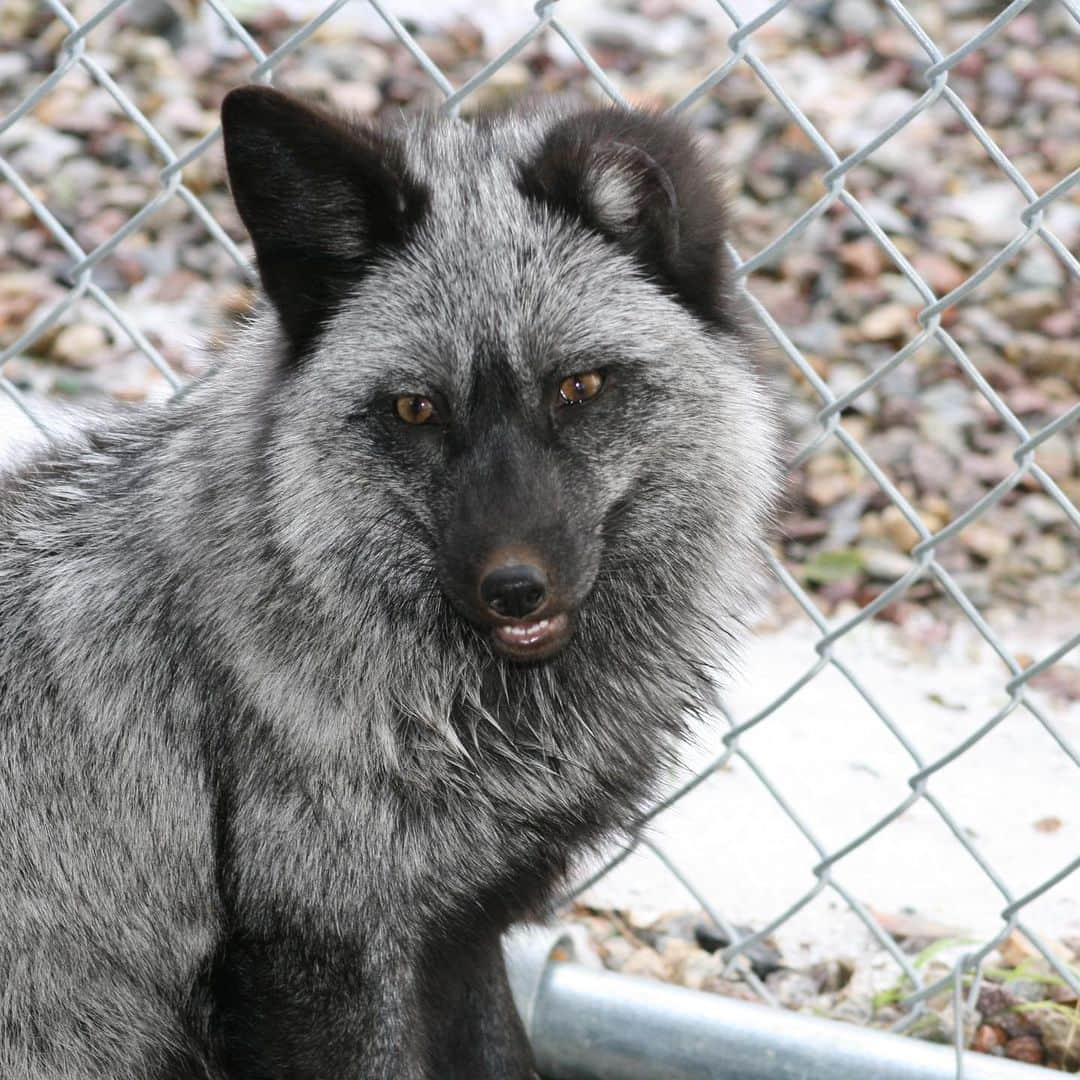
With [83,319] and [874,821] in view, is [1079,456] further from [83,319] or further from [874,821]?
[83,319]

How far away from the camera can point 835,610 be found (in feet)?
16.3

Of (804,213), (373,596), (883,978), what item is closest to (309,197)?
(373,596)

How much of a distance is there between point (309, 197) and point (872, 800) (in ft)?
7.72

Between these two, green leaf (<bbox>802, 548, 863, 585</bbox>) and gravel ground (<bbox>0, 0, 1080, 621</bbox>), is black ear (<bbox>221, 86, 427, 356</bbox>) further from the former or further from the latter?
green leaf (<bbox>802, 548, 863, 585</bbox>)

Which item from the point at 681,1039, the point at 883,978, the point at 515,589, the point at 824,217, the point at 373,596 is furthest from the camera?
the point at 824,217

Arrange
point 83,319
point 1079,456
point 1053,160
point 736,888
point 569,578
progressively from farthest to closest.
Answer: point 1053,160 < point 83,319 < point 1079,456 < point 736,888 < point 569,578

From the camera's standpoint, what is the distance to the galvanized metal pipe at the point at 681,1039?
310cm

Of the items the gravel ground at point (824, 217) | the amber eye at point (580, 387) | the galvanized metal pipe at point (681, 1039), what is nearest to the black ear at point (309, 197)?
the amber eye at point (580, 387)

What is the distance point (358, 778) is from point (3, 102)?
4.27 m

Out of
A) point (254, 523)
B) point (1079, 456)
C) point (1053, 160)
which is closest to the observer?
point (254, 523)

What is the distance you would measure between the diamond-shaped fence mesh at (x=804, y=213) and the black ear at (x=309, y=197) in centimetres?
126

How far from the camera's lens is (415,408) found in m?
2.76

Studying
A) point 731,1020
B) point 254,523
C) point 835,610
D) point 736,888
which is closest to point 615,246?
point 254,523

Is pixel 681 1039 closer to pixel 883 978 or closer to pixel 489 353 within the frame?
pixel 883 978
